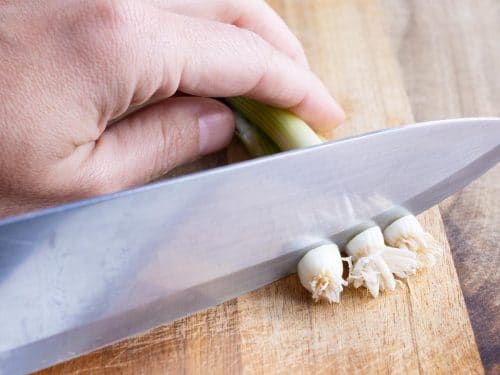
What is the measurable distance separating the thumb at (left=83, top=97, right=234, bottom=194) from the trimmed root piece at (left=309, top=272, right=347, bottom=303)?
0.98 ft

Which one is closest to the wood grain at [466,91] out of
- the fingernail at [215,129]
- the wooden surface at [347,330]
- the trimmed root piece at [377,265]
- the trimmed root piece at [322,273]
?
the wooden surface at [347,330]

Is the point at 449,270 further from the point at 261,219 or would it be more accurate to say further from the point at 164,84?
the point at 164,84

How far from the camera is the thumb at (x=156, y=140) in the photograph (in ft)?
3.26

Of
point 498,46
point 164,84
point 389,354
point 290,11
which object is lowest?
point 389,354

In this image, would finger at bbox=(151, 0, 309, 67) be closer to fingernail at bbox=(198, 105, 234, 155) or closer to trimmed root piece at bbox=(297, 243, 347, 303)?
fingernail at bbox=(198, 105, 234, 155)

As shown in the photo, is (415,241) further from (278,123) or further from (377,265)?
(278,123)

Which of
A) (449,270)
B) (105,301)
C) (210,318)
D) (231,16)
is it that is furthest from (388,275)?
(231,16)

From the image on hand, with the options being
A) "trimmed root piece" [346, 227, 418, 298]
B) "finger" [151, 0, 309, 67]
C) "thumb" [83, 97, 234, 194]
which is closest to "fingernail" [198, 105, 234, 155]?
"thumb" [83, 97, 234, 194]

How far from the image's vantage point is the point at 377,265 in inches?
39.0

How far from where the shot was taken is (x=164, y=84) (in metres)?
0.95

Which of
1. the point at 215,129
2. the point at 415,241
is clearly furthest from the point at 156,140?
the point at 415,241

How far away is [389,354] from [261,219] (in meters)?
0.27

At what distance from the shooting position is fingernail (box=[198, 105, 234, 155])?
3.56 feet

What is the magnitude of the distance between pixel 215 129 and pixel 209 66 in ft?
0.49
